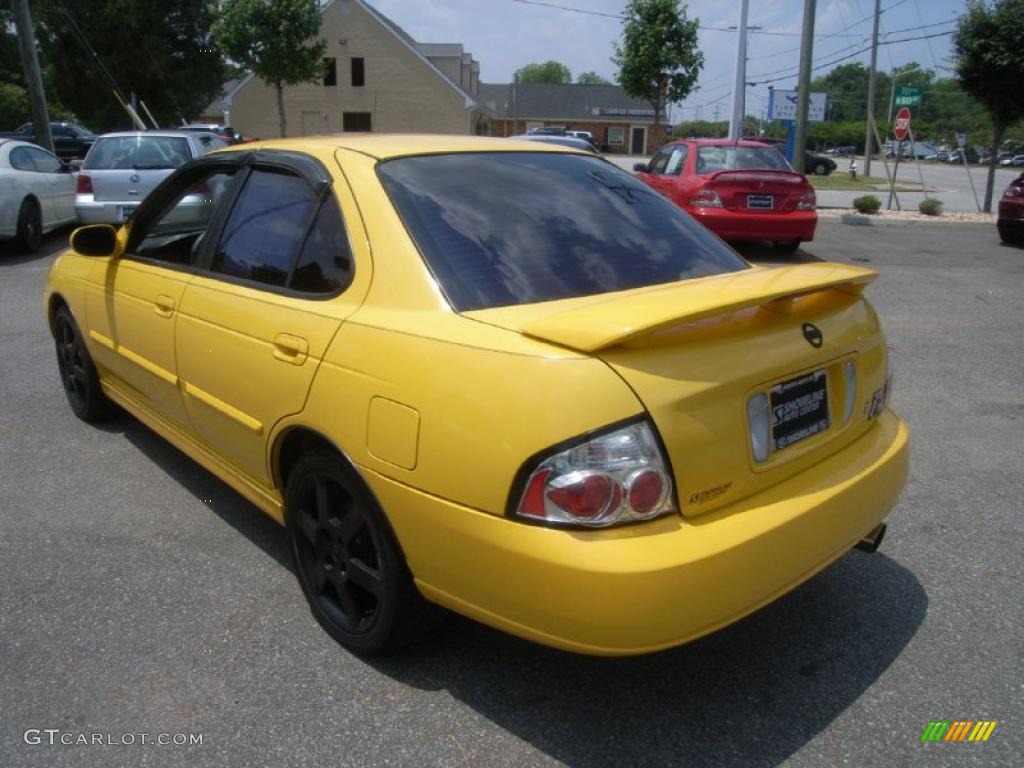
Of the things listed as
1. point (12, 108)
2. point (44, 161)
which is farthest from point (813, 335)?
point (12, 108)

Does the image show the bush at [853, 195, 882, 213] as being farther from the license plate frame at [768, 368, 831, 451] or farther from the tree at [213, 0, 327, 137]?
the tree at [213, 0, 327, 137]

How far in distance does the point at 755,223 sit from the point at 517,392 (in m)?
9.50

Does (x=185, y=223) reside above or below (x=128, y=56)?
below

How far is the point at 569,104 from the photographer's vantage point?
70750mm

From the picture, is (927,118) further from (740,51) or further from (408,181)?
(408,181)

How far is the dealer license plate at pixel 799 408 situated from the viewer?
7.69ft

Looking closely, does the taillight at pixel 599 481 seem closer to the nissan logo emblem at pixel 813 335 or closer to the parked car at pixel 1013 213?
the nissan logo emblem at pixel 813 335

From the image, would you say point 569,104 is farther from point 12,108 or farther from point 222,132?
point 222,132

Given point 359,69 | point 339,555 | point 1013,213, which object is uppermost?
point 359,69

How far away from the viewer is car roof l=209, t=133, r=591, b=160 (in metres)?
3.01

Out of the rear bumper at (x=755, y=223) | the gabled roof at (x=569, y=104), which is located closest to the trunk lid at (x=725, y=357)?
the rear bumper at (x=755, y=223)

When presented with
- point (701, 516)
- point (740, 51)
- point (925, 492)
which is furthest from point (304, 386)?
point (740, 51)

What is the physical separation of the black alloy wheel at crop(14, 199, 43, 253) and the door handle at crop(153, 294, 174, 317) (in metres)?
8.74

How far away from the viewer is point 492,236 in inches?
105
